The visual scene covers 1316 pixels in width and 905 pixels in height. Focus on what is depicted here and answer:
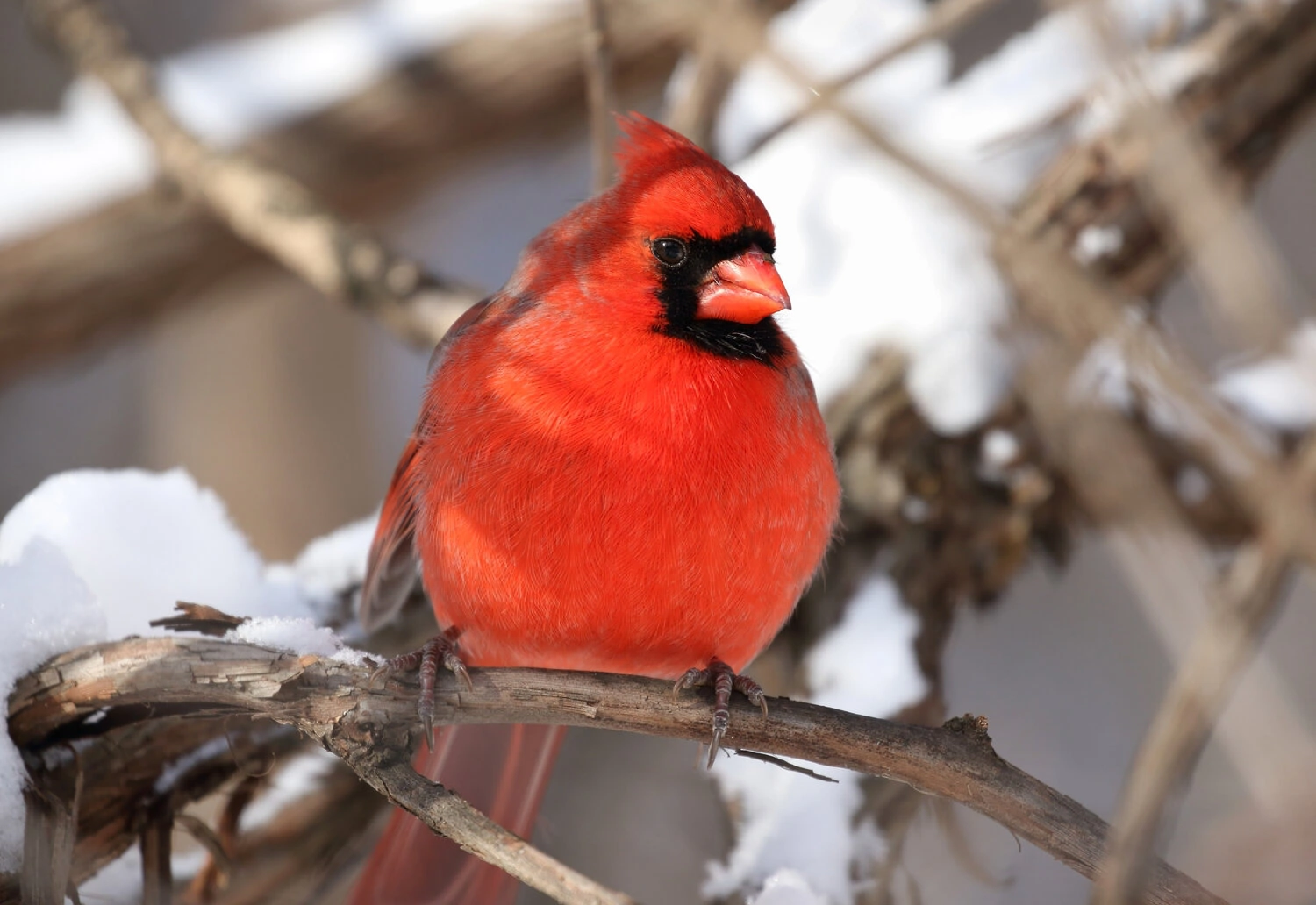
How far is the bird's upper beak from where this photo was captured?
2100mm

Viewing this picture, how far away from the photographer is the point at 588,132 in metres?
4.50

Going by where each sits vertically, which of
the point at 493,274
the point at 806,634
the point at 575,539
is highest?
the point at 493,274

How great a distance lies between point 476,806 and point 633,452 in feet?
2.70

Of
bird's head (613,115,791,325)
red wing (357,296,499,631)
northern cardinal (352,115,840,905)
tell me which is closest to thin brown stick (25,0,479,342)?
red wing (357,296,499,631)

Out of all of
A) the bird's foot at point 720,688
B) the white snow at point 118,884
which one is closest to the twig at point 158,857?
the white snow at point 118,884

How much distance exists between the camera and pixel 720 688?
6.26 ft

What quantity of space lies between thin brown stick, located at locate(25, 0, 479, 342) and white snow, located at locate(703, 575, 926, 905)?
1263 millimetres

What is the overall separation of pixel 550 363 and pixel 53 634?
88 cm

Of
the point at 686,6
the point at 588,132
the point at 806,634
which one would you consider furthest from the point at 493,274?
the point at 686,6

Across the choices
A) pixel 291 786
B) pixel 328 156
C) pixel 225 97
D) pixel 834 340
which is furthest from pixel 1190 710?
pixel 225 97

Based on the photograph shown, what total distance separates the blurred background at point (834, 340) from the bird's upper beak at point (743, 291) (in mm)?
Answer: 270

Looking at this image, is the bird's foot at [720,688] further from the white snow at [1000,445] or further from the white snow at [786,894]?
the white snow at [1000,445]

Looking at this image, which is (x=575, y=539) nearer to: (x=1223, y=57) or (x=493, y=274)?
(x=1223, y=57)

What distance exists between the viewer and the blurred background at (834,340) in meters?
2.82
